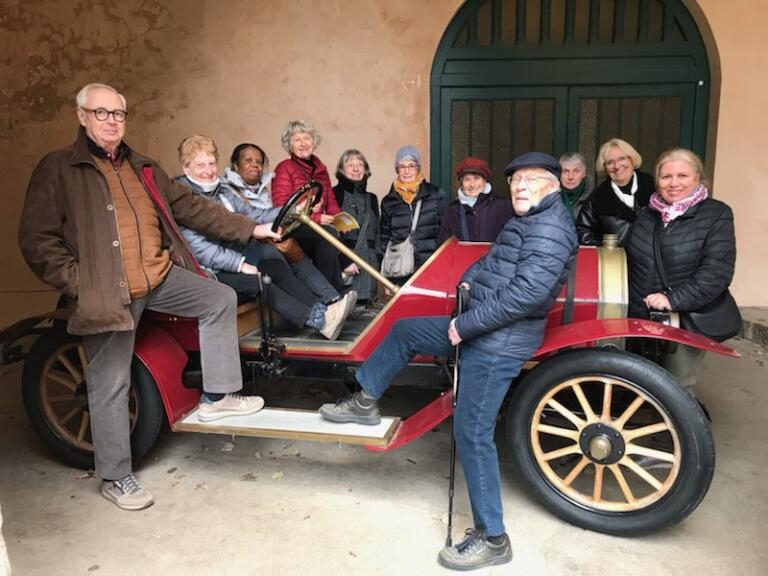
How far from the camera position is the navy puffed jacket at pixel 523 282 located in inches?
87.0

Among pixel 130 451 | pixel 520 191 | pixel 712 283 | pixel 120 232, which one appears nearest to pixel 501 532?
pixel 520 191

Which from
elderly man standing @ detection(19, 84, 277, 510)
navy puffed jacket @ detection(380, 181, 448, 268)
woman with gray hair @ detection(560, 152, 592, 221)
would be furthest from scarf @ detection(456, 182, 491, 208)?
elderly man standing @ detection(19, 84, 277, 510)

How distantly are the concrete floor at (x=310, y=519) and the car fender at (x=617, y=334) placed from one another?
2.51 feet

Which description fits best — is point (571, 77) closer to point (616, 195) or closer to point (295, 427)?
point (616, 195)

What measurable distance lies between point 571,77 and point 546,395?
414cm

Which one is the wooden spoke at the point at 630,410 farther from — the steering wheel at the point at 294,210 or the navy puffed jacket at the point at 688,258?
the steering wheel at the point at 294,210

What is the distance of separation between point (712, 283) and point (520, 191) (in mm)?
1178

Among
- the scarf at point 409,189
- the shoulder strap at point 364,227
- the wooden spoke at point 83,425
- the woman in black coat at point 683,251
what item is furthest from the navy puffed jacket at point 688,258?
the wooden spoke at point 83,425

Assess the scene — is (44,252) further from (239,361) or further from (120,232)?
(239,361)

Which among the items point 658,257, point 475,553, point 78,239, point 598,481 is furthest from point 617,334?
point 78,239

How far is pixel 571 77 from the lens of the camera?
567 centimetres

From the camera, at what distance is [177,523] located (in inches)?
105

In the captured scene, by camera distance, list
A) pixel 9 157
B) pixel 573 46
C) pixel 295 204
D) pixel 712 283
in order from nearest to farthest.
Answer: pixel 712 283 < pixel 295 204 < pixel 573 46 < pixel 9 157

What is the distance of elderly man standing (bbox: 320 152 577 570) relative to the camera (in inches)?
87.7
